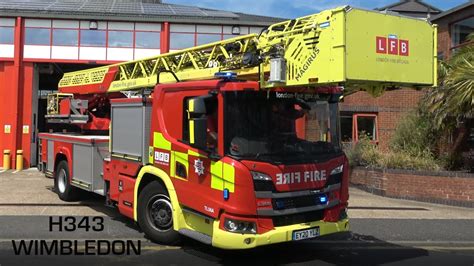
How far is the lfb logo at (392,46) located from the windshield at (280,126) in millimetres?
1308

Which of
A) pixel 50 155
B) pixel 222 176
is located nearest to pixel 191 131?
pixel 222 176

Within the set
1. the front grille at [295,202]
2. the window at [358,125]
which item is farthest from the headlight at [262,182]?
the window at [358,125]

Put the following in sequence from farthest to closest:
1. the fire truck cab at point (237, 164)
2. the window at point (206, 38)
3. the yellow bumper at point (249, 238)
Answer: the window at point (206, 38) → the fire truck cab at point (237, 164) → the yellow bumper at point (249, 238)

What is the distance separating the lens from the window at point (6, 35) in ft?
66.3

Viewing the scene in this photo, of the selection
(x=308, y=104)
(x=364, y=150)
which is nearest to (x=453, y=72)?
(x=364, y=150)

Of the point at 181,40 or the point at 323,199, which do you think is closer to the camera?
the point at 323,199

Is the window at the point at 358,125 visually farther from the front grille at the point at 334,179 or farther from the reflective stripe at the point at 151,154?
the reflective stripe at the point at 151,154

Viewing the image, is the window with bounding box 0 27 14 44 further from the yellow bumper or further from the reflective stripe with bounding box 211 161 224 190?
the yellow bumper

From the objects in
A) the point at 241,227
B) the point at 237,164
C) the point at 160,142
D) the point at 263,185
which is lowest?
the point at 241,227

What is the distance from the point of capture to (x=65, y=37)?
2061 centimetres

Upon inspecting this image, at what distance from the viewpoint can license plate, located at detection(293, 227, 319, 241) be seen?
21.5ft

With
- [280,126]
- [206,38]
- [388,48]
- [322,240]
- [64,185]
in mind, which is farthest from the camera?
[206,38]

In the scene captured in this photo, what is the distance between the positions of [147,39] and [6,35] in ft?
18.1

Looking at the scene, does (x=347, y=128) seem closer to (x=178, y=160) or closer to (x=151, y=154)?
(x=151, y=154)
